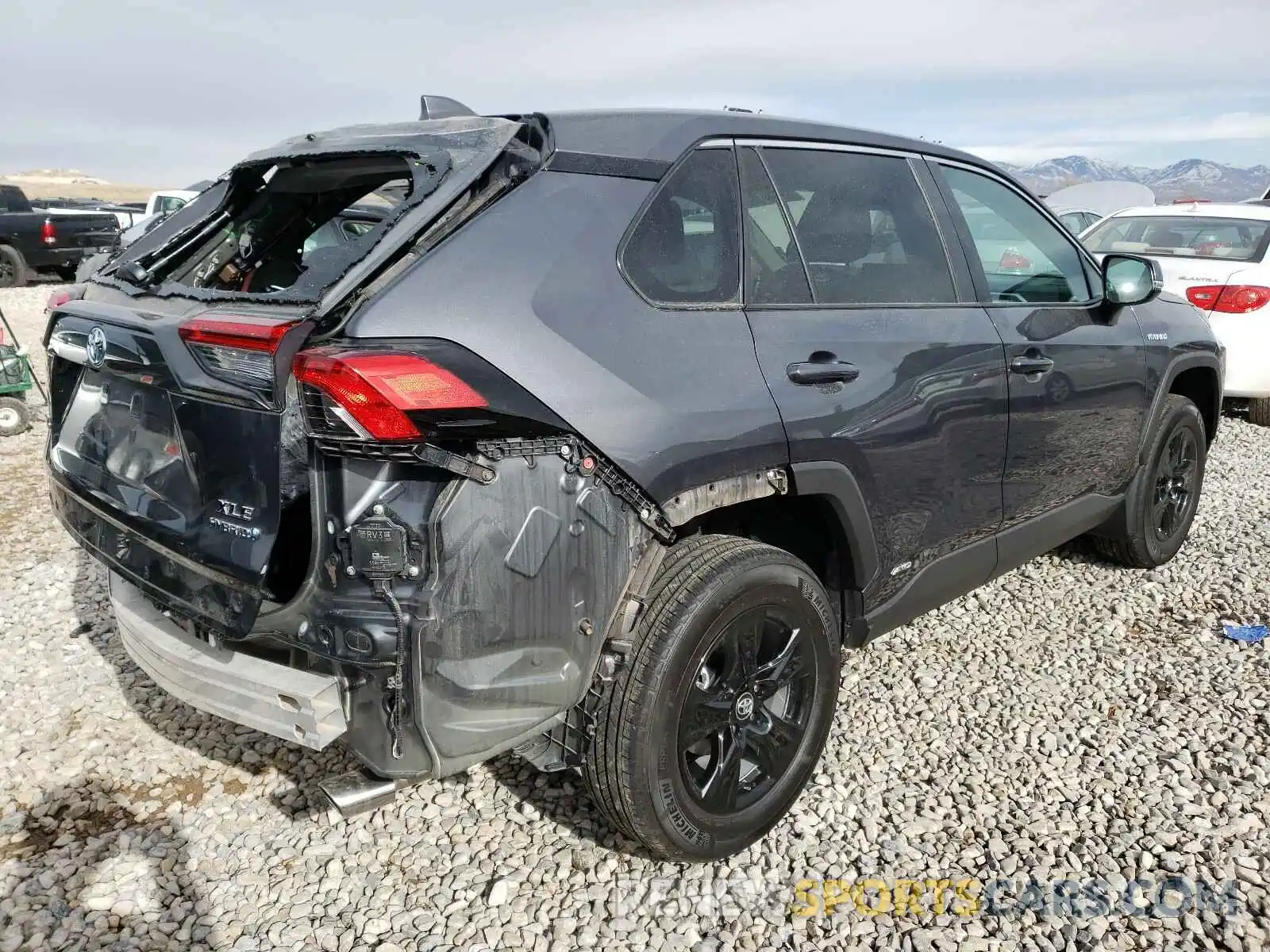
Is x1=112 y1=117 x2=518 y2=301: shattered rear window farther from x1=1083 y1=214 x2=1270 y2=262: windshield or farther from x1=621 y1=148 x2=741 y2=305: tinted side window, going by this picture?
x1=1083 y1=214 x2=1270 y2=262: windshield

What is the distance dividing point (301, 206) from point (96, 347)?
91cm

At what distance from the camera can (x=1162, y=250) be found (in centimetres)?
747

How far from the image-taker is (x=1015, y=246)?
3484 millimetres

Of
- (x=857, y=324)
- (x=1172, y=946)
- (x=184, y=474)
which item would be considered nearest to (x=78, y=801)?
(x=184, y=474)

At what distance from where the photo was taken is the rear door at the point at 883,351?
98.3 inches

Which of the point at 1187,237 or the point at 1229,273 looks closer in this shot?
the point at 1229,273

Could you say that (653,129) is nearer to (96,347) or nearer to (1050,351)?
(96,347)

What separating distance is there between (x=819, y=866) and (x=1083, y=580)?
8.34 feet

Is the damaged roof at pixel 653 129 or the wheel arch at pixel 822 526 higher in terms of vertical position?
the damaged roof at pixel 653 129

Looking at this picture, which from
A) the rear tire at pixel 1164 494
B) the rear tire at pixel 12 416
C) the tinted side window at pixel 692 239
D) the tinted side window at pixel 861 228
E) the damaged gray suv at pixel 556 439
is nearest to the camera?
the damaged gray suv at pixel 556 439

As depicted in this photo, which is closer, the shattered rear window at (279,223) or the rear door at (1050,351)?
the shattered rear window at (279,223)

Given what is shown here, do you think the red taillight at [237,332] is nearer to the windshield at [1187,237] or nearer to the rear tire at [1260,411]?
the windshield at [1187,237]

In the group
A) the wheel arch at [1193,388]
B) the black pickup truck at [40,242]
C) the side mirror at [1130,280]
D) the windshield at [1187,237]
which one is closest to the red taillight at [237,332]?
the side mirror at [1130,280]

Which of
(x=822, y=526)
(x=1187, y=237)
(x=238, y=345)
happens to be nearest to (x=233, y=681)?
(x=238, y=345)
